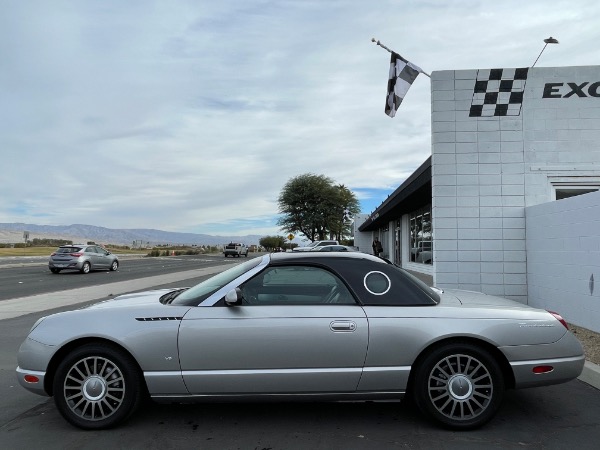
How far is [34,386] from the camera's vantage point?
3873 millimetres

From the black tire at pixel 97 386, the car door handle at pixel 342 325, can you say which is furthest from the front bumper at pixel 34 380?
the car door handle at pixel 342 325

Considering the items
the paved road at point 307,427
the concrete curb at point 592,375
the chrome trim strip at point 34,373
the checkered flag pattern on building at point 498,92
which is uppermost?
the checkered flag pattern on building at point 498,92

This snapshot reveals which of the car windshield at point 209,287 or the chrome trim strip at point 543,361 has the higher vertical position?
the car windshield at point 209,287

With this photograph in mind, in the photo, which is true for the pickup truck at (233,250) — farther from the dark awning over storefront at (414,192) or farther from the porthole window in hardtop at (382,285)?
the porthole window in hardtop at (382,285)

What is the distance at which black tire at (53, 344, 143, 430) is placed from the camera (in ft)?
12.5

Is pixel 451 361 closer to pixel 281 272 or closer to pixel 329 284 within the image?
pixel 329 284

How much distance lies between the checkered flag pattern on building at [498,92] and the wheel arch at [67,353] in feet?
29.2

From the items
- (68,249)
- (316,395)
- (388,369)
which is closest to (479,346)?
(388,369)

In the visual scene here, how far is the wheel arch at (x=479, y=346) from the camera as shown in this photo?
12.7 feet

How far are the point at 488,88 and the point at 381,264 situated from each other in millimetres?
7663

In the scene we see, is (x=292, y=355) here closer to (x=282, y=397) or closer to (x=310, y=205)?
(x=282, y=397)

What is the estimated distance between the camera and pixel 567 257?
8.20 meters

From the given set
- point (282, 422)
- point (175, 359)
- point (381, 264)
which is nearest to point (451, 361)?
point (381, 264)

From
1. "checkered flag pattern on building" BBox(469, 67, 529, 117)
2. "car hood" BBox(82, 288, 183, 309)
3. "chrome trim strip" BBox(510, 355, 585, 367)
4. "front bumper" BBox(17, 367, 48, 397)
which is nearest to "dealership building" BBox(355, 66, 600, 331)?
"checkered flag pattern on building" BBox(469, 67, 529, 117)
